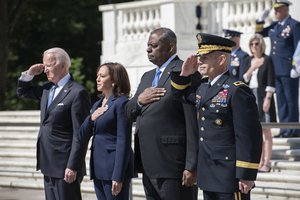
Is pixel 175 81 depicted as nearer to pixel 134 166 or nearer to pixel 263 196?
pixel 134 166

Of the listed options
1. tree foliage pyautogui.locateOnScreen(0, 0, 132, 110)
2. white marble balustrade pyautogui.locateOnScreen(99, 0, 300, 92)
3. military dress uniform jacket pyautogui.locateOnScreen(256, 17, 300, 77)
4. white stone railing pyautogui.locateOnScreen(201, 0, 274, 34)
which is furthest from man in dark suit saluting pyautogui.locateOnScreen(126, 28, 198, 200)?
tree foliage pyautogui.locateOnScreen(0, 0, 132, 110)

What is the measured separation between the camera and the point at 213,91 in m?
7.14

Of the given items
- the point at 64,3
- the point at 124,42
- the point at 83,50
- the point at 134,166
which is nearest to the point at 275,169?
the point at 134,166

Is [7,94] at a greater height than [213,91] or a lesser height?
lesser

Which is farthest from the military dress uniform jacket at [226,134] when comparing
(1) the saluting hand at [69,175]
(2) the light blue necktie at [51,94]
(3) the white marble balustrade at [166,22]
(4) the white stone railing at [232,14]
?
(4) the white stone railing at [232,14]

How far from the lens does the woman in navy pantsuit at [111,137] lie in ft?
25.9

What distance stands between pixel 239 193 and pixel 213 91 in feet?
2.53

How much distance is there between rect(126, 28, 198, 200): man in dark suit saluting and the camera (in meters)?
7.44

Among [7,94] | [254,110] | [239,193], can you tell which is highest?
[254,110]

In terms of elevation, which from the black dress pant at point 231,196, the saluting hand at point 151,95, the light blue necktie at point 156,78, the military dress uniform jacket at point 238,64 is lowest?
the black dress pant at point 231,196

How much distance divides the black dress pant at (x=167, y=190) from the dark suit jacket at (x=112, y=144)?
0.40m

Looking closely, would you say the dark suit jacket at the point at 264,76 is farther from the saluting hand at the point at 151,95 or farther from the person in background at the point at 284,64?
the saluting hand at the point at 151,95

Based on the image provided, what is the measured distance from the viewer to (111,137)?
316 inches

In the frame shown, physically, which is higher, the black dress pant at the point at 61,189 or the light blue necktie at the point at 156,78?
the light blue necktie at the point at 156,78
